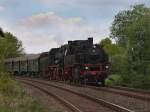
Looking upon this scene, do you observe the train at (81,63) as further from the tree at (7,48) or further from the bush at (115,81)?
the bush at (115,81)

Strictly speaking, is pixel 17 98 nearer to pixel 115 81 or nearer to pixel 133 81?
pixel 133 81

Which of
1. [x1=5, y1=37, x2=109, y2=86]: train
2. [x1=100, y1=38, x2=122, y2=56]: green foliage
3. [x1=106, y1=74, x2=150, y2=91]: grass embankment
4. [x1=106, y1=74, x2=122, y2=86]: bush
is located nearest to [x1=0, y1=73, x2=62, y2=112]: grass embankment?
[x1=5, y1=37, x2=109, y2=86]: train

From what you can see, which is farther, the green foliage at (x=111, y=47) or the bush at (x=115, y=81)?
the green foliage at (x=111, y=47)

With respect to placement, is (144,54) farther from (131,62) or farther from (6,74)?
(6,74)

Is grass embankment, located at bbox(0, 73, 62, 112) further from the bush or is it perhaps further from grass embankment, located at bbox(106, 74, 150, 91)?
the bush

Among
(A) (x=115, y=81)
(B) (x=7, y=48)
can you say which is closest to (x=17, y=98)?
(B) (x=7, y=48)

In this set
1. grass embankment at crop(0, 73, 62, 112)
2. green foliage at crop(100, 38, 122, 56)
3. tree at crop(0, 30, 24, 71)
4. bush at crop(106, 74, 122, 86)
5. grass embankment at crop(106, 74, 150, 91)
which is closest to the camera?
grass embankment at crop(0, 73, 62, 112)

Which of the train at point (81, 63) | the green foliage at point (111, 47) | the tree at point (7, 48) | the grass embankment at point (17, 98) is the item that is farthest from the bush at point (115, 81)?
the green foliage at point (111, 47)

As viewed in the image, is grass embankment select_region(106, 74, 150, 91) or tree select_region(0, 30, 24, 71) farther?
grass embankment select_region(106, 74, 150, 91)

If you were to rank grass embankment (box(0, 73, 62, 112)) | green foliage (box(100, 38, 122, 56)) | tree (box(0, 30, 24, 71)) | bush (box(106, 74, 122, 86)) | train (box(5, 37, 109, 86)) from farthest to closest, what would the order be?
green foliage (box(100, 38, 122, 56)) → bush (box(106, 74, 122, 86)) → train (box(5, 37, 109, 86)) → tree (box(0, 30, 24, 71)) → grass embankment (box(0, 73, 62, 112))

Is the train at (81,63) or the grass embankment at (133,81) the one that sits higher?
the train at (81,63)

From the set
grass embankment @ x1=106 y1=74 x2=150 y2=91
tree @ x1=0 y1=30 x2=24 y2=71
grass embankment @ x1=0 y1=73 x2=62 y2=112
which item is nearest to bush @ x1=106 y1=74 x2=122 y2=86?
grass embankment @ x1=106 y1=74 x2=150 y2=91

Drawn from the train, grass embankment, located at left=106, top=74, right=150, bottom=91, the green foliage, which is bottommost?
grass embankment, located at left=106, top=74, right=150, bottom=91

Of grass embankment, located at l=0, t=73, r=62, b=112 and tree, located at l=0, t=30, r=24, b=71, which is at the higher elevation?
tree, located at l=0, t=30, r=24, b=71
